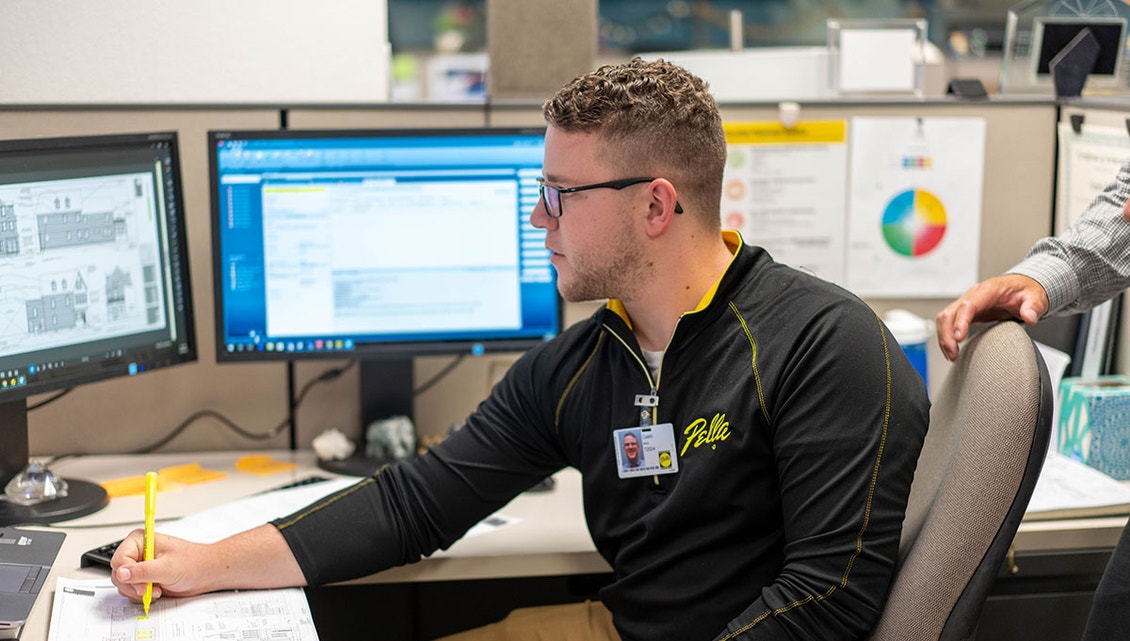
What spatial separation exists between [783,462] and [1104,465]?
0.75 m

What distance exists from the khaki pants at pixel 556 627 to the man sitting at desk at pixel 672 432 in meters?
A: 0.01

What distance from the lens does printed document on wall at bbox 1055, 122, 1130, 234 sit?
74.1 inches

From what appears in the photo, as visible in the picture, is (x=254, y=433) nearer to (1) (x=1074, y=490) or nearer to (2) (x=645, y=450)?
(2) (x=645, y=450)

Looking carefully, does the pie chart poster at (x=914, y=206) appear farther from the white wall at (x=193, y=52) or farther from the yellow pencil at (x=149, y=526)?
the yellow pencil at (x=149, y=526)

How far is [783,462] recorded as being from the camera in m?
1.27

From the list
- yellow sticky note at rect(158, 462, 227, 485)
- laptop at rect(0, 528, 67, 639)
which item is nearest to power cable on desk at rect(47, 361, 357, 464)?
yellow sticky note at rect(158, 462, 227, 485)

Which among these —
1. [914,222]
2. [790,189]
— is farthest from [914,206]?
[790,189]

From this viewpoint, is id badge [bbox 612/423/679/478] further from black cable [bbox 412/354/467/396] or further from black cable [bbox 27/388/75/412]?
black cable [bbox 27/388/75/412]

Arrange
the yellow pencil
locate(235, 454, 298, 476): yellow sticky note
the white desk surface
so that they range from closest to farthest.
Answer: the yellow pencil < the white desk surface < locate(235, 454, 298, 476): yellow sticky note

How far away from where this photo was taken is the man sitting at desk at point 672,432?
123 cm

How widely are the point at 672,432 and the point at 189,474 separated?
0.86 metres

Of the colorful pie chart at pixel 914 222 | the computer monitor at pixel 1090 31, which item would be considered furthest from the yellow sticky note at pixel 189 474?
the computer monitor at pixel 1090 31

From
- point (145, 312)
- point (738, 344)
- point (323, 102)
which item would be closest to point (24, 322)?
point (145, 312)

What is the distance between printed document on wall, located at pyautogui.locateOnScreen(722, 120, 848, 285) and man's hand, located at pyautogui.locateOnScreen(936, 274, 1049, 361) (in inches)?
21.1
